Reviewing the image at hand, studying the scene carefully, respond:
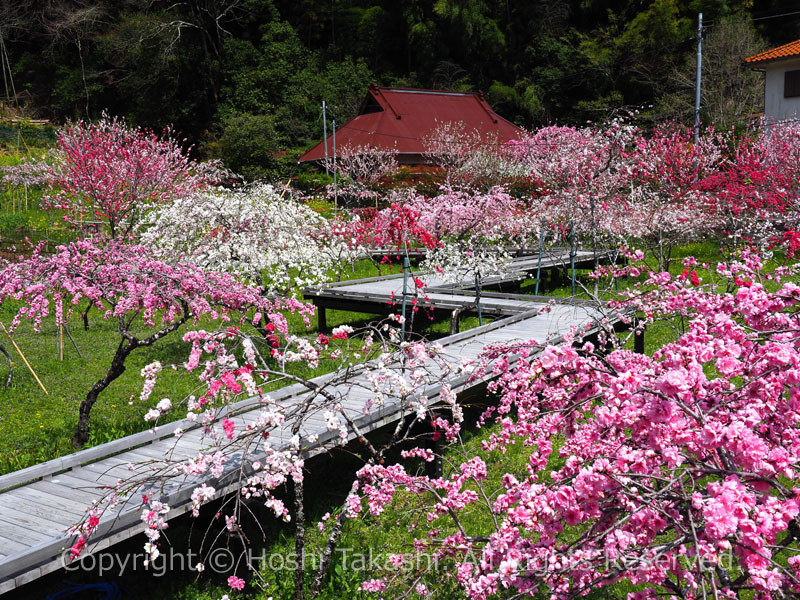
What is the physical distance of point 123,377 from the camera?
874 cm

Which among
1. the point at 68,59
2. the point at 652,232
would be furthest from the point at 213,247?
the point at 68,59

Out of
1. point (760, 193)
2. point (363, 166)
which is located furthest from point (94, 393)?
point (363, 166)

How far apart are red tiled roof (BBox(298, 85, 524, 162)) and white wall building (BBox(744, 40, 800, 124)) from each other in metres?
10.9

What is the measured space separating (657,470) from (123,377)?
7.97 meters

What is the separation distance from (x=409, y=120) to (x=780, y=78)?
1604 cm

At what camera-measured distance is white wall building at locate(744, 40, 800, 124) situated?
2353cm

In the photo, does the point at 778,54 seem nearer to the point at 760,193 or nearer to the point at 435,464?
the point at 760,193

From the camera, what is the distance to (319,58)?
38188 millimetres

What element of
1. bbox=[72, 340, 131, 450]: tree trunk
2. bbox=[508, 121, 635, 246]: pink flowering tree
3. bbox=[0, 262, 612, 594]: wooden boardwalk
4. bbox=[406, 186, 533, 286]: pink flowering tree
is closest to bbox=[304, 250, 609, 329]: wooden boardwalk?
bbox=[406, 186, 533, 286]: pink flowering tree

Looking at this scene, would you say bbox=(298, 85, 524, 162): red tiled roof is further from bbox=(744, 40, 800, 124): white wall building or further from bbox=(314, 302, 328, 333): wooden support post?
bbox=(314, 302, 328, 333): wooden support post

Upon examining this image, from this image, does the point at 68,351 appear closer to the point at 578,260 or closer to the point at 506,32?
the point at 578,260

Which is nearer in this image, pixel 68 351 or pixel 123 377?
pixel 123 377

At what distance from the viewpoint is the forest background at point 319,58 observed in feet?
101

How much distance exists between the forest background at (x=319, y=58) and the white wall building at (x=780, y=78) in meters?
3.07
